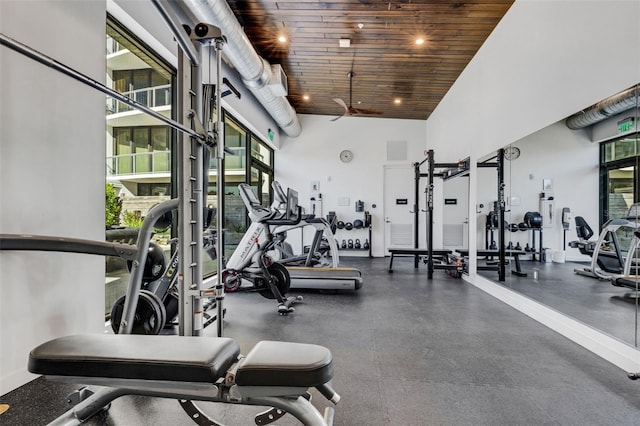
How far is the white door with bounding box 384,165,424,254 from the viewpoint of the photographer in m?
7.91

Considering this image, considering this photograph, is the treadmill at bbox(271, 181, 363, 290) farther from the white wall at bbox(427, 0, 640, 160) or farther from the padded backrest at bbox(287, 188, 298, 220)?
the white wall at bbox(427, 0, 640, 160)

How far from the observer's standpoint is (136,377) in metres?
Answer: 1.11

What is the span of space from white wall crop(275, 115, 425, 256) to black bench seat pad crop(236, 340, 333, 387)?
691cm

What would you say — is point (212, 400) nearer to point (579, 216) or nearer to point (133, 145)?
point (133, 145)

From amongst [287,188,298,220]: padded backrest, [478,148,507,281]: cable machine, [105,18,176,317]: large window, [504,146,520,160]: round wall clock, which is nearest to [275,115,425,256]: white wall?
[478,148,507,281]: cable machine

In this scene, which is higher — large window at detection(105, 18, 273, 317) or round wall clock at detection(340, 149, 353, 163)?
round wall clock at detection(340, 149, 353, 163)

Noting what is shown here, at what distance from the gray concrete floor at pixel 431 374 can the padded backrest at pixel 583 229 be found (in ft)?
3.36

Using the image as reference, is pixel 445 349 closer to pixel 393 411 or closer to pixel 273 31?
pixel 393 411

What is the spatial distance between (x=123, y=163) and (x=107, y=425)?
7.42 feet

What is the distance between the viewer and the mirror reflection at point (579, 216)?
2.33 m

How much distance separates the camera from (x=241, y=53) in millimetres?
3729

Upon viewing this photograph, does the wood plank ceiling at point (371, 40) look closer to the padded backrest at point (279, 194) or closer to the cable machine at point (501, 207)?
the cable machine at point (501, 207)

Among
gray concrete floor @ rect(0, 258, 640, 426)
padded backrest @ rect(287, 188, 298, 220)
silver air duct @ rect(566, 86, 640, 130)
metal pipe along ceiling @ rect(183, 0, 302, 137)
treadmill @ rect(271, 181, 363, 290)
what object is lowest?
gray concrete floor @ rect(0, 258, 640, 426)

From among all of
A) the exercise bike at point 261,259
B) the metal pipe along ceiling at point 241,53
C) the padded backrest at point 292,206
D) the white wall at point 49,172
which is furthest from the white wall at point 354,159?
the white wall at point 49,172
